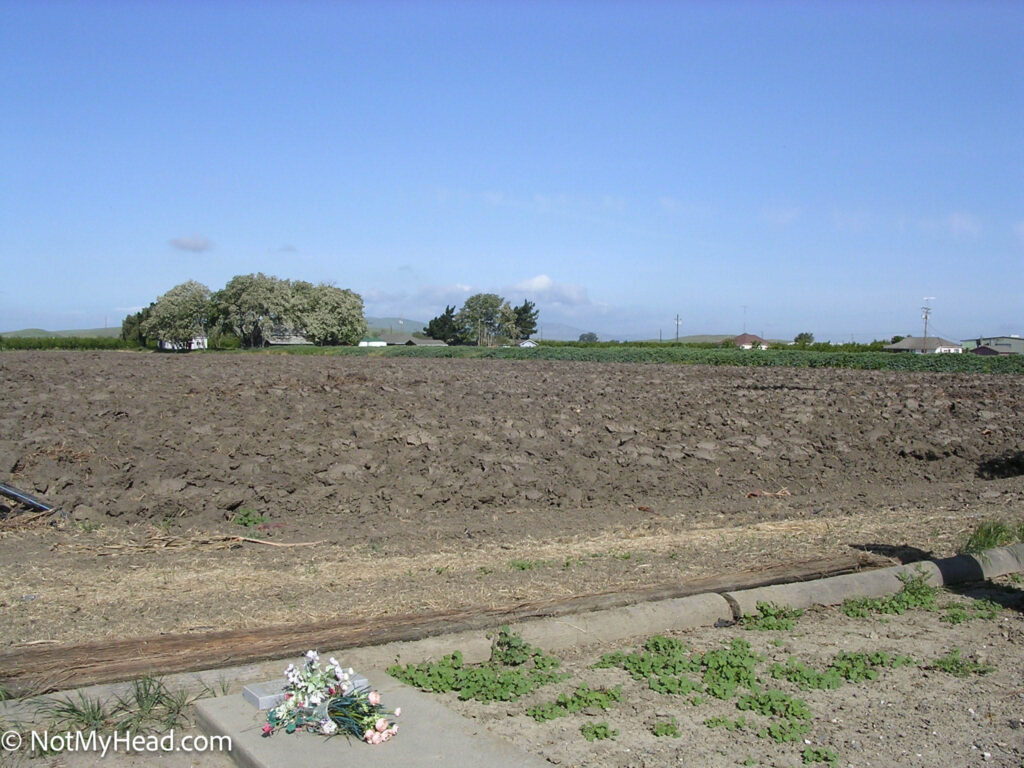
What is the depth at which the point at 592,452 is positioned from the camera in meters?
11.2

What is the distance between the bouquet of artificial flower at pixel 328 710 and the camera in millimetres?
3586

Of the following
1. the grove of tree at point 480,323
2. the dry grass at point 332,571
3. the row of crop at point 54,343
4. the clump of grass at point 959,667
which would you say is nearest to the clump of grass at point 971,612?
the clump of grass at point 959,667

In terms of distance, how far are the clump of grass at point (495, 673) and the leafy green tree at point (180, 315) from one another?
82544mm

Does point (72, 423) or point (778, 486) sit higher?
point (72, 423)

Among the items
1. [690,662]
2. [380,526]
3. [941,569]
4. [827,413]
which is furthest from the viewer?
[827,413]

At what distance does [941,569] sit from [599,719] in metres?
3.72

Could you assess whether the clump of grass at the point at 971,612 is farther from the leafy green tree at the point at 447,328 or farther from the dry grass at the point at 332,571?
the leafy green tree at the point at 447,328

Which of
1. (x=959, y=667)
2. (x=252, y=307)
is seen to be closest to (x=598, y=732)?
(x=959, y=667)

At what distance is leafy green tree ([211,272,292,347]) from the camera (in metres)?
80.8

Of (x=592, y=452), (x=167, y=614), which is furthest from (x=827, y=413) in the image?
(x=167, y=614)

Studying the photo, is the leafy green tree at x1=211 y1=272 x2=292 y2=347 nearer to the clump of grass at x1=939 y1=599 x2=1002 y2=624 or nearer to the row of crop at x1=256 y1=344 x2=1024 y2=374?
the row of crop at x1=256 y1=344 x2=1024 y2=374

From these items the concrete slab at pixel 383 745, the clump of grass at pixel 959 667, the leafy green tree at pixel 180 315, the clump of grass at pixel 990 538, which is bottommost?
the clump of grass at pixel 959 667

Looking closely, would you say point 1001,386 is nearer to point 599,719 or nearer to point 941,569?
point 941,569

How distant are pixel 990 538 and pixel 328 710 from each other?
5.81 m
